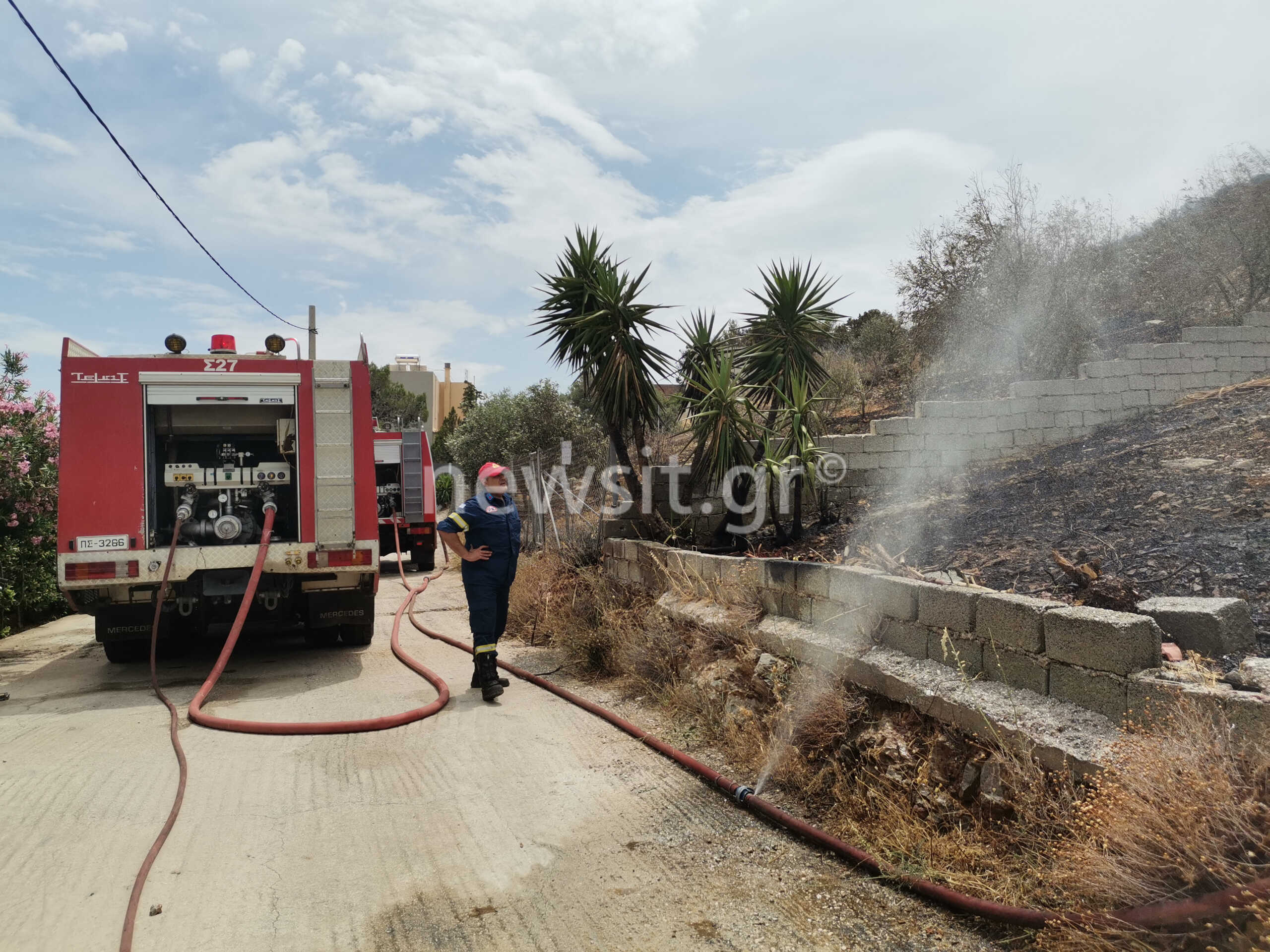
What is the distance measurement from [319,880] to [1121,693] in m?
3.36

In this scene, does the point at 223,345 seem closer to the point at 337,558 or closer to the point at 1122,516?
the point at 337,558

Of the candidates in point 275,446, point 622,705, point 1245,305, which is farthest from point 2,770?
point 1245,305

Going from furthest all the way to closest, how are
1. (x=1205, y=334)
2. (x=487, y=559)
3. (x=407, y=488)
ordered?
(x=407, y=488) → (x=1205, y=334) → (x=487, y=559)

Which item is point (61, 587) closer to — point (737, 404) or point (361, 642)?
point (361, 642)

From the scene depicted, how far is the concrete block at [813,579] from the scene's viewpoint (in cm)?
521

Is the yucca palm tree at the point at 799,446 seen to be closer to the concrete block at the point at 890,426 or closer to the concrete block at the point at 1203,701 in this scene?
the concrete block at the point at 890,426

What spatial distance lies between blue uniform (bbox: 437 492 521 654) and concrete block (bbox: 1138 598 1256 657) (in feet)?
15.0

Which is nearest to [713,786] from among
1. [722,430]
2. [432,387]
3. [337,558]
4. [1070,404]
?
[722,430]

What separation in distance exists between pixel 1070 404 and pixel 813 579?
6.35 meters

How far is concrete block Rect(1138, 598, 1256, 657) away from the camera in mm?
3385

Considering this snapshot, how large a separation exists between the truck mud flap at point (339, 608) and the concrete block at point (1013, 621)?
5885 millimetres

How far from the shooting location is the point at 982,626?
3963mm

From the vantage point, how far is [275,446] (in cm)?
873

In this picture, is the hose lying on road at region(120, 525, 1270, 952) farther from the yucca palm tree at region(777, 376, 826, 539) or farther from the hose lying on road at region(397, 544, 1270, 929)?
the yucca palm tree at region(777, 376, 826, 539)
